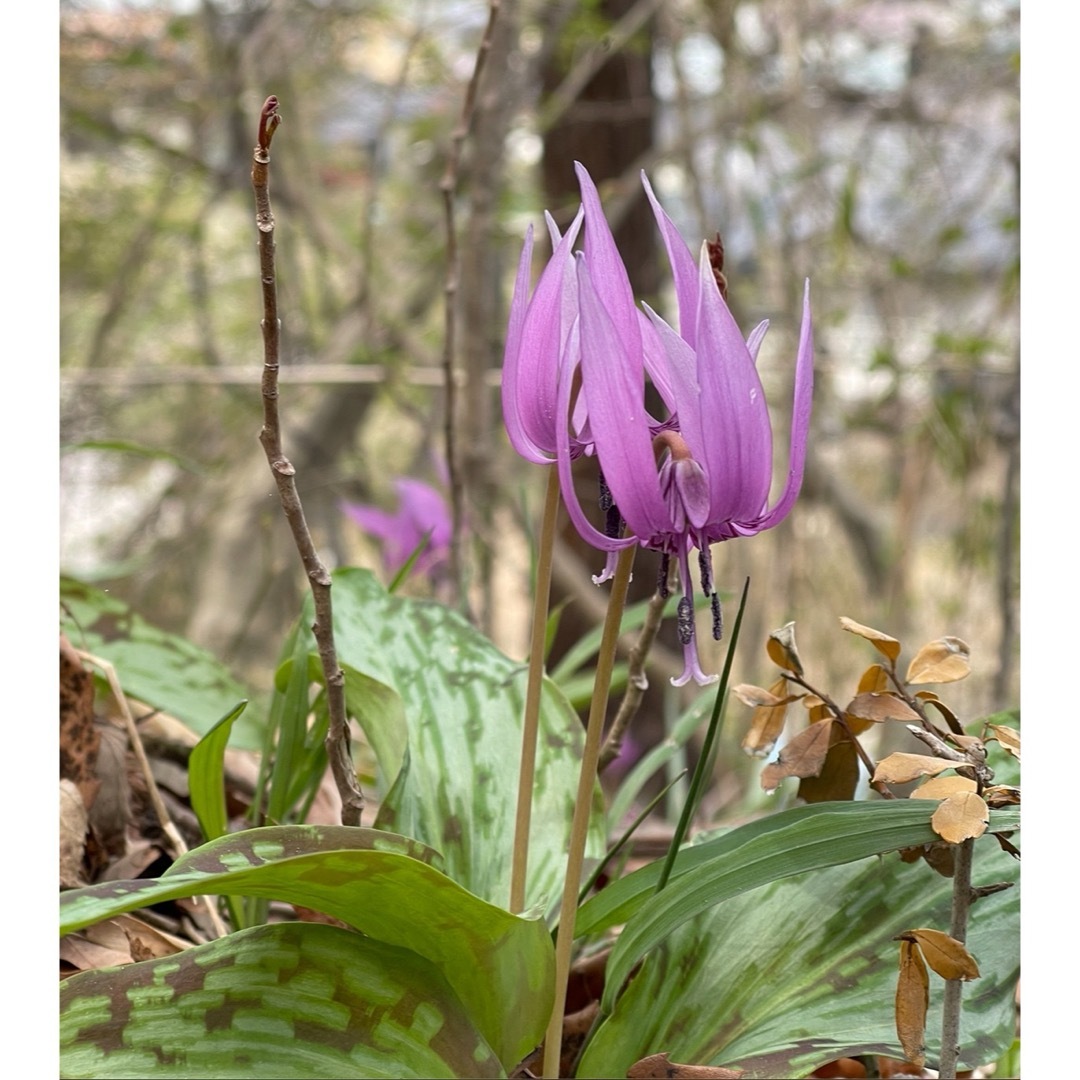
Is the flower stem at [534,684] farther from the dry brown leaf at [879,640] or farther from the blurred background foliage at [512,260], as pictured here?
the blurred background foliage at [512,260]

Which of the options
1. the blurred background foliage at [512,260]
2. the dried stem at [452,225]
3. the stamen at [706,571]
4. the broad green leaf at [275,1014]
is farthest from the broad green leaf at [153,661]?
the blurred background foliage at [512,260]

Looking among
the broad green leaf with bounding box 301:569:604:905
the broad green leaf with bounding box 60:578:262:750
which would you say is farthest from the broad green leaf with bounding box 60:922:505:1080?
the broad green leaf with bounding box 60:578:262:750

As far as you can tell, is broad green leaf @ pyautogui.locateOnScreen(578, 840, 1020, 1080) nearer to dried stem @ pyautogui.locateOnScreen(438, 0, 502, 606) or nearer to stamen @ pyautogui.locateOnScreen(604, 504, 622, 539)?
stamen @ pyautogui.locateOnScreen(604, 504, 622, 539)

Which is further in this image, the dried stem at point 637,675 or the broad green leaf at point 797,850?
the dried stem at point 637,675

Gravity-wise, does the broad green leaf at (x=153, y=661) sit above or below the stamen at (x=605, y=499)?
below

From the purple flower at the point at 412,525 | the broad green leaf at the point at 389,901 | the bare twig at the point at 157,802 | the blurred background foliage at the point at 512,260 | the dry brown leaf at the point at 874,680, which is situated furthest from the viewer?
the blurred background foliage at the point at 512,260

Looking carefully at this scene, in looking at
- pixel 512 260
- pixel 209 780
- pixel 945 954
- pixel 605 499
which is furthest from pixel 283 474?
pixel 512 260
